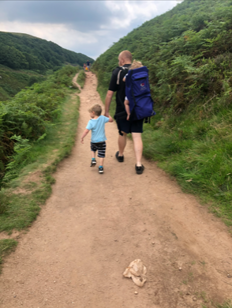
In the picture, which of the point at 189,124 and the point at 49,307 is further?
the point at 189,124

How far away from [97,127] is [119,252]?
2616 millimetres

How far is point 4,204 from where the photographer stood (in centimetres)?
311

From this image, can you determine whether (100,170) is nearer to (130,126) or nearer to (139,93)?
(130,126)

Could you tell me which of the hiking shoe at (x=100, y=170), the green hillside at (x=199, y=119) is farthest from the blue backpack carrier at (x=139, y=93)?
the hiking shoe at (x=100, y=170)

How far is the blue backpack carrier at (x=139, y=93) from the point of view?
356 cm

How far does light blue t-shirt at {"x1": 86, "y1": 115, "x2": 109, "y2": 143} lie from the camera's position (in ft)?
13.7

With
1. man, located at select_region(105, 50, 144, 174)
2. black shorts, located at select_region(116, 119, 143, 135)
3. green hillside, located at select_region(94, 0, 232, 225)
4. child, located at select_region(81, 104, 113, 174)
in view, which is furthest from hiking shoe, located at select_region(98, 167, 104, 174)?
green hillside, located at select_region(94, 0, 232, 225)

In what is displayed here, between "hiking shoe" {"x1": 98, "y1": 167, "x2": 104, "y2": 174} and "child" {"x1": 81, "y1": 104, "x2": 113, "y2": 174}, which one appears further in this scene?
"hiking shoe" {"x1": 98, "y1": 167, "x2": 104, "y2": 174}

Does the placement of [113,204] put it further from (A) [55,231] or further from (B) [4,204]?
(B) [4,204]

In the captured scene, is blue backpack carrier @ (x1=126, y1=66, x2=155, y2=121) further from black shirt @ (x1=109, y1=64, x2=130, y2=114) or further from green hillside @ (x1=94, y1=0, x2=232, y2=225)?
green hillside @ (x1=94, y1=0, x2=232, y2=225)

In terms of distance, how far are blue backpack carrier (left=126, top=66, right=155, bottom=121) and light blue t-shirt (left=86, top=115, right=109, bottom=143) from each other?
0.73 m

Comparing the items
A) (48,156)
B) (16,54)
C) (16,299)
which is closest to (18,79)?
(16,54)

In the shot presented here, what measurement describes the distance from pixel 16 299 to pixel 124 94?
11.9 ft

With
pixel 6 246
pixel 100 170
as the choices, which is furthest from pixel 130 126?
pixel 6 246
